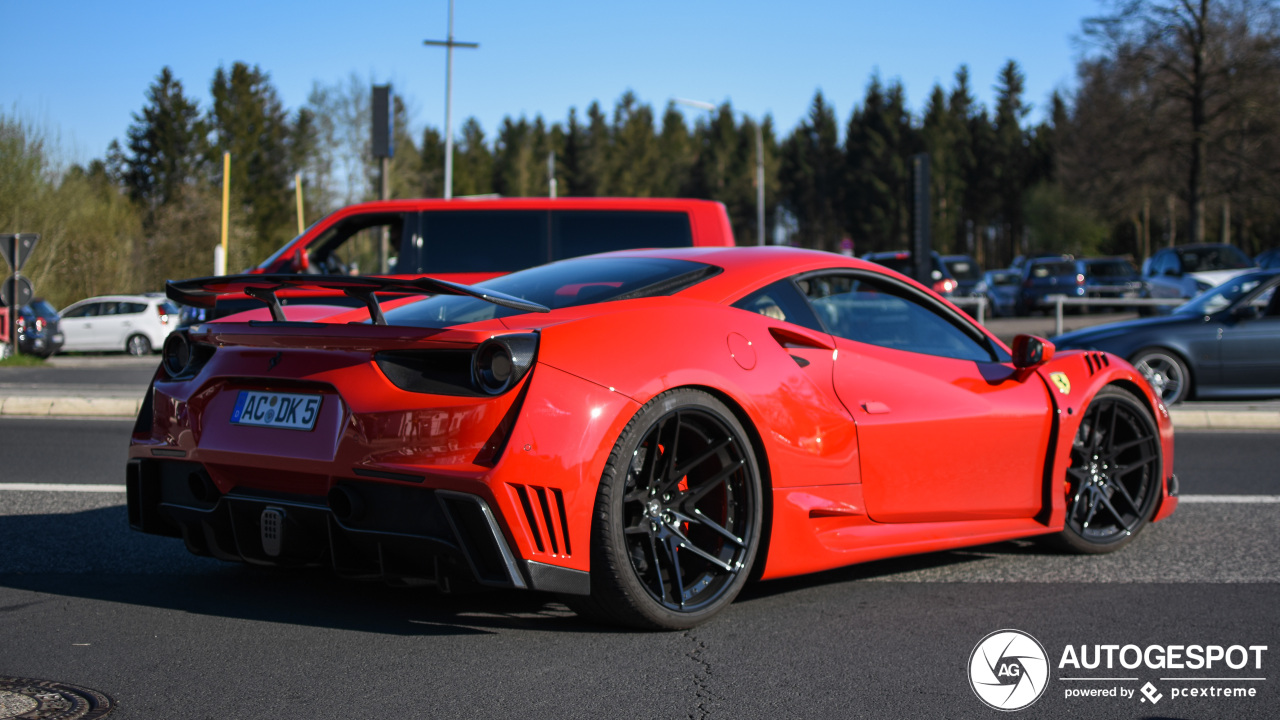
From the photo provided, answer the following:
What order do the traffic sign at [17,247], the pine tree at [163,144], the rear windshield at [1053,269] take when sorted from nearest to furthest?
1. the traffic sign at [17,247]
2. the rear windshield at [1053,269]
3. the pine tree at [163,144]

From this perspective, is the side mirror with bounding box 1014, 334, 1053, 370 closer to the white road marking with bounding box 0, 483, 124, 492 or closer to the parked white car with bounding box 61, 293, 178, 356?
the white road marking with bounding box 0, 483, 124, 492

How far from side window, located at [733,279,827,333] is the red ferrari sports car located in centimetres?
1

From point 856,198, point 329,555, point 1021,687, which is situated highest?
point 856,198

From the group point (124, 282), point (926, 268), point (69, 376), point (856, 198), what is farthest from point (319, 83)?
point (926, 268)

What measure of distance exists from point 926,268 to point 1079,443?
11.7m

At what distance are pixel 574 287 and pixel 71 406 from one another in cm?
843

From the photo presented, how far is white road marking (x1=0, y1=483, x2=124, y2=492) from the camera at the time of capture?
619cm

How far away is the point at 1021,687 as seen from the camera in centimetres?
320

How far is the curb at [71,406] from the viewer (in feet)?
35.2

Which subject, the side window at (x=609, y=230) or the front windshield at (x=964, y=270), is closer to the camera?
the side window at (x=609, y=230)

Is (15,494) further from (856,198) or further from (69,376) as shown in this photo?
(856,198)

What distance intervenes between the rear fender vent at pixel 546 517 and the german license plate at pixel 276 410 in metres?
0.69

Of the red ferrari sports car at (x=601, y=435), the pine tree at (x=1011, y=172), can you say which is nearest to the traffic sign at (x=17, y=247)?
the red ferrari sports car at (x=601, y=435)

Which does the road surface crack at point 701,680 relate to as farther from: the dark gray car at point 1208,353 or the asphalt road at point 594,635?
the dark gray car at point 1208,353
